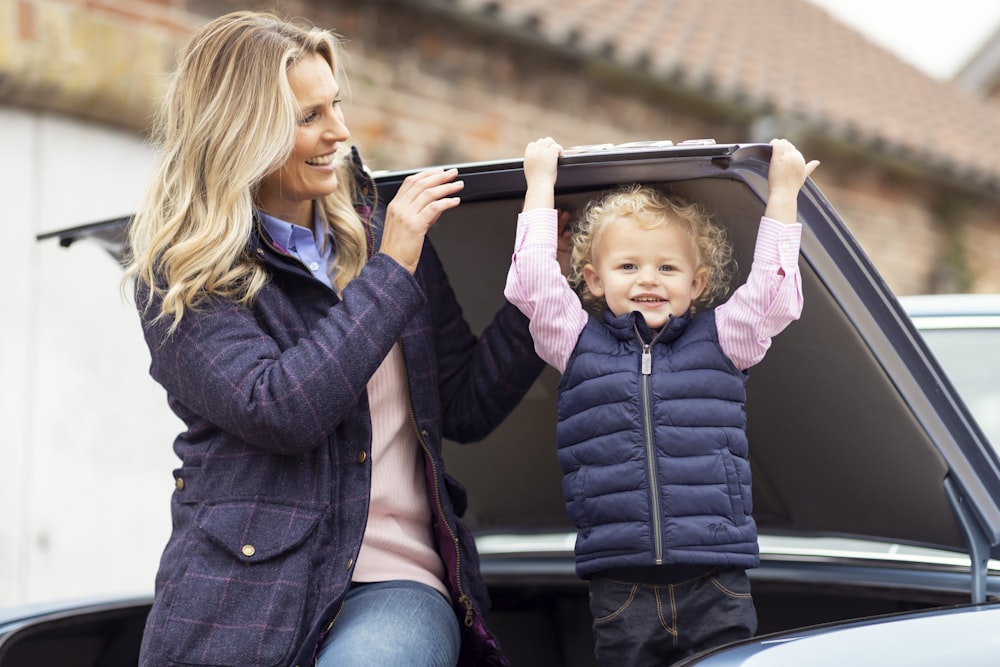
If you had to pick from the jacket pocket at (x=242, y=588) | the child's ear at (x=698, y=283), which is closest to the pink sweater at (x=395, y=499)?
the jacket pocket at (x=242, y=588)

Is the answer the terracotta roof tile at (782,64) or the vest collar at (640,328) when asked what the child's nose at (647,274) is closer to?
the vest collar at (640,328)

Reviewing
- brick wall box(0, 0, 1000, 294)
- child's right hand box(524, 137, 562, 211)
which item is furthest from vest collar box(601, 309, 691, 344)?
brick wall box(0, 0, 1000, 294)

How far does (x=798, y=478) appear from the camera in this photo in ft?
7.84

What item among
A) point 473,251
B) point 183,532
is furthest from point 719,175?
point 183,532

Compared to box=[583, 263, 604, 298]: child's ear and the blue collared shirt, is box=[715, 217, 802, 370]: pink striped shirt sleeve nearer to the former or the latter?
box=[583, 263, 604, 298]: child's ear

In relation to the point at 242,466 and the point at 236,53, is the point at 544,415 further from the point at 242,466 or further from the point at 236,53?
the point at 236,53

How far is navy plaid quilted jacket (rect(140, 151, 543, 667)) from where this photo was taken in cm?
182

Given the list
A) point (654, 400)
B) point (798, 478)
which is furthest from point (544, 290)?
point (798, 478)

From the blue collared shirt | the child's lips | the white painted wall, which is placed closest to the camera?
the child's lips

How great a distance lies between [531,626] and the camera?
2.73 metres

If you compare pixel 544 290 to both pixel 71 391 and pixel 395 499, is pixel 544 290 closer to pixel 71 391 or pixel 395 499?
pixel 395 499

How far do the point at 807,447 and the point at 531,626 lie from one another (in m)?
0.80

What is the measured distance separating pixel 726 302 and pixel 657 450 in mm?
282

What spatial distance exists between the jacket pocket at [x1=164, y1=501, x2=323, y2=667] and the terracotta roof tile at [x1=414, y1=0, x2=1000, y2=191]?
4.09 meters
